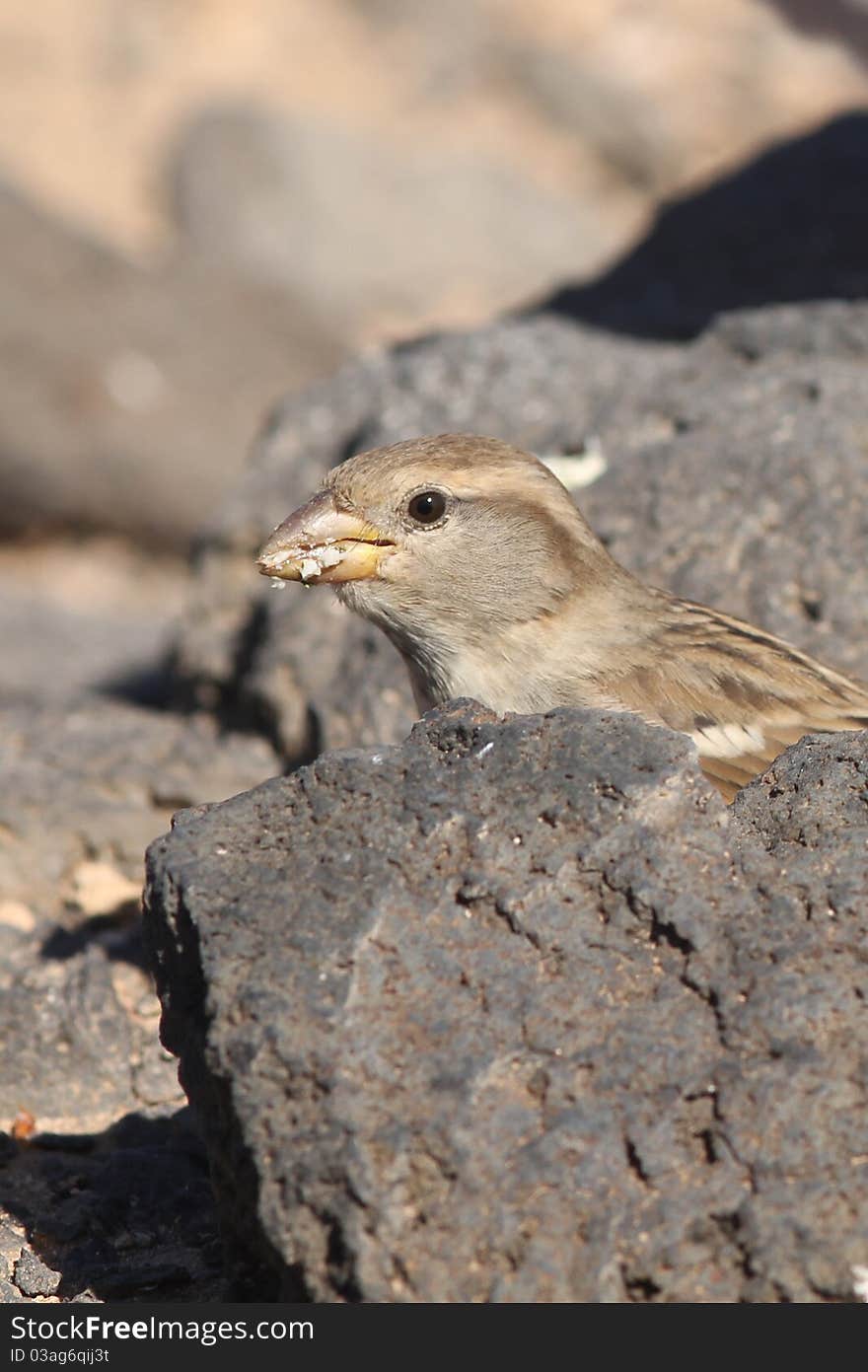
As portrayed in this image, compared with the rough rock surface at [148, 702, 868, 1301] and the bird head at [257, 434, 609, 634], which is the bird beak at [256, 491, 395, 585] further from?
the rough rock surface at [148, 702, 868, 1301]

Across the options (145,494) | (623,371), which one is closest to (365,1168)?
(623,371)

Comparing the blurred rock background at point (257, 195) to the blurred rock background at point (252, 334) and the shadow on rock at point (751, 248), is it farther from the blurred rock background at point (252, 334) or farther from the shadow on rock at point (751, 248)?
the shadow on rock at point (751, 248)

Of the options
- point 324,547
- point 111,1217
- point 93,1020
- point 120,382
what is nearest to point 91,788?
point 93,1020

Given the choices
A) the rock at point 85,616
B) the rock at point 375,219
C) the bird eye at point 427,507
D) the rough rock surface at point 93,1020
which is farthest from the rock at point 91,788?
the rock at point 375,219

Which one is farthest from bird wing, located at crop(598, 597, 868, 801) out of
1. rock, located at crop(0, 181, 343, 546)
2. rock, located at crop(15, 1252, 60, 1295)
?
rock, located at crop(0, 181, 343, 546)

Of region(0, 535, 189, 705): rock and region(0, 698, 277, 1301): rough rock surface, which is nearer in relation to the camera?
region(0, 698, 277, 1301): rough rock surface

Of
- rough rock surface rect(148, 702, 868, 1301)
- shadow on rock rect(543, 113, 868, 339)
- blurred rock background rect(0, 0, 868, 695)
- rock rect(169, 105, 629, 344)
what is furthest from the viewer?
rock rect(169, 105, 629, 344)

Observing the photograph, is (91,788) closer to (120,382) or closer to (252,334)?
(120,382)
